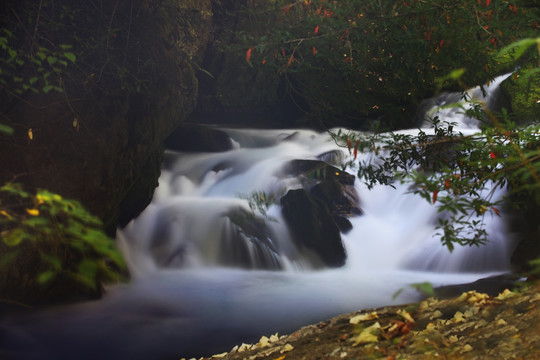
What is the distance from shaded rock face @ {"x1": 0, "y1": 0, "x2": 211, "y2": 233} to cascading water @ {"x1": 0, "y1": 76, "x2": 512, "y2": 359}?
702 millimetres

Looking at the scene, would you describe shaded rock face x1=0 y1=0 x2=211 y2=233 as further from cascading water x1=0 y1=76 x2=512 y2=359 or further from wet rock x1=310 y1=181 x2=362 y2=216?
wet rock x1=310 y1=181 x2=362 y2=216

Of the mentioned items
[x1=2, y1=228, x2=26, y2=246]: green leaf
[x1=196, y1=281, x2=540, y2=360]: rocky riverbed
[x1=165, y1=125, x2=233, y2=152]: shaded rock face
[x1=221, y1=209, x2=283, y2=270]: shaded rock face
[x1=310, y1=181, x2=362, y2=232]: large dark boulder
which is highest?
[x1=165, y1=125, x2=233, y2=152]: shaded rock face

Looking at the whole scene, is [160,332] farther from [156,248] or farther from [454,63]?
[454,63]

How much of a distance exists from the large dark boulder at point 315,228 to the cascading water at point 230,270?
0.30ft

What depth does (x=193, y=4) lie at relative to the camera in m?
5.20

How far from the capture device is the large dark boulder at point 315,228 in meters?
4.93

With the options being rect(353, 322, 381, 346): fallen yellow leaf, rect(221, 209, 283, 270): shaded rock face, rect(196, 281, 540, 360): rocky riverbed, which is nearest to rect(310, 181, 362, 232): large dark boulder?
rect(221, 209, 283, 270): shaded rock face

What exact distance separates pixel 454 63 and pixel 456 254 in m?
2.14

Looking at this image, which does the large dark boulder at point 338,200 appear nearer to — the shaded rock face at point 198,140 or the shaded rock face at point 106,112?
the shaded rock face at point 106,112

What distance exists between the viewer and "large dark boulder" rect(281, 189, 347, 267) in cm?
493

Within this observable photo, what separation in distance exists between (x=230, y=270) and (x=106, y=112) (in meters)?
1.95

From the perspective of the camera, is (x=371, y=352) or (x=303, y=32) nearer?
(x=371, y=352)

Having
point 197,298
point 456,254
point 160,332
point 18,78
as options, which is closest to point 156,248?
point 197,298

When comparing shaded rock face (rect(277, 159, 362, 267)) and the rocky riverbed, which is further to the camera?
shaded rock face (rect(277, 159, 362, 267))
